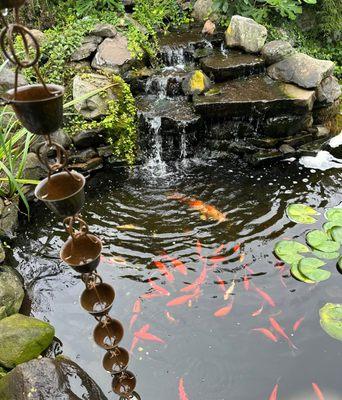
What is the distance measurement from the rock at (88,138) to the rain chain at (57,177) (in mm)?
3632

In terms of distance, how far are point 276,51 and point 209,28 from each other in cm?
150

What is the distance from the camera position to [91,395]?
9.08 ft

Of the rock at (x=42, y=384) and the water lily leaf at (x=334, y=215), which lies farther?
the water lily leaf at (x=334, y=215)

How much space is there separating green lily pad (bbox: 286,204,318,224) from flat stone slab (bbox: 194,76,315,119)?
151cm

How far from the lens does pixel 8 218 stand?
4.35 meters

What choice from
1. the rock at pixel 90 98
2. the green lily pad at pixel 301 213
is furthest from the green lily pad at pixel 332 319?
the rock at pixel 90 98

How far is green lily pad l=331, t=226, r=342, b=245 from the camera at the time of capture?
4098mm

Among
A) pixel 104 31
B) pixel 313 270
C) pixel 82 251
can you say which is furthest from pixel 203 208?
pixel 104 31

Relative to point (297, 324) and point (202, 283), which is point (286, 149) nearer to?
point (202, 283)

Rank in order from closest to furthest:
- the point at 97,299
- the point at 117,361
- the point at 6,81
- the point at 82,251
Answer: the point at 82,251 < the point at 97,299 < the point at 117,361 < the point at 6,81

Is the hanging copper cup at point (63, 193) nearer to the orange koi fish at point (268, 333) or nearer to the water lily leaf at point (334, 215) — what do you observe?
the orange koi fish at point (268, 333)

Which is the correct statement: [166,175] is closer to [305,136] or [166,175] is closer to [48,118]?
[305,136]

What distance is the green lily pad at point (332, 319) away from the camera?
3.27 m

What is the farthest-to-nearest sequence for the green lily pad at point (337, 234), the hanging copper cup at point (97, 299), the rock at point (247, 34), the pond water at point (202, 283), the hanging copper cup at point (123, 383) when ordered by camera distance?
the rock at point (247, 34), the green lily pad at point (337, 234), the pond water at point (202, 283), the hanging copper cup at point (123, 383), the hanging copper cup at point (97, 299)
